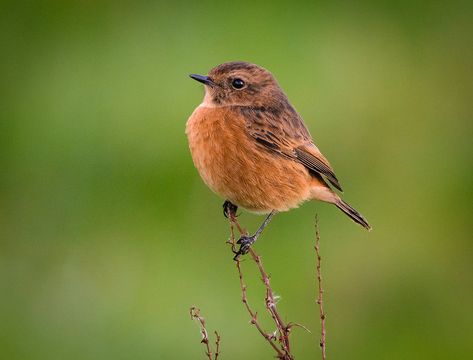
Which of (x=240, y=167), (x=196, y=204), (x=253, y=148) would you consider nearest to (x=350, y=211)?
(x=253, y=148)

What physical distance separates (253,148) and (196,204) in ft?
10.2

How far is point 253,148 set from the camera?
747 centimetres

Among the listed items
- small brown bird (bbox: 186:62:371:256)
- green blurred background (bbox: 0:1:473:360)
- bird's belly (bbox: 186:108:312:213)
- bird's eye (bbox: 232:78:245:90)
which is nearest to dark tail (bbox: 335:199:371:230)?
small brown bird (bbox: 186:62:371:256)

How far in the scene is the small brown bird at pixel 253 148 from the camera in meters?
7.24

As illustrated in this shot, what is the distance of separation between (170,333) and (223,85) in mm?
3022

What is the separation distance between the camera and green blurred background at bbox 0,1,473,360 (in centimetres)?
1031

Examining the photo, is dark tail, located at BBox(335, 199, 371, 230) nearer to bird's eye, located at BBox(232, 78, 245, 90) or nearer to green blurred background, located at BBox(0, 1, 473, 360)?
bird's eye, located at BBox(232, 78, 245, 90)

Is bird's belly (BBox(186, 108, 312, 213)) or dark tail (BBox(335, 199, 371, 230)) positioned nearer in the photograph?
bird's belly (BBox(186, 108, 312, 213))

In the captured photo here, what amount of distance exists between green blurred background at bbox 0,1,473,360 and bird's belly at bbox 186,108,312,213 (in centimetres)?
228

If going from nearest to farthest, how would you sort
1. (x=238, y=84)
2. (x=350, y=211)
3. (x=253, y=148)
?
(x=253, y=148)
(x=238, y=84)
(x=350, y=211)

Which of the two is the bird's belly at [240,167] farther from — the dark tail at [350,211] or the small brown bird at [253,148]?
the dark tail at [350,211]

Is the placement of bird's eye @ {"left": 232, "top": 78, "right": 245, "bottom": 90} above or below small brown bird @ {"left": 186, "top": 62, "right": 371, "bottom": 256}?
above

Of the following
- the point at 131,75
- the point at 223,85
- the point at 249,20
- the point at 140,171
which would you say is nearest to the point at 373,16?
the point at 249,20

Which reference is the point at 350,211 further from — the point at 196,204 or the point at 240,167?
the point at 196,204
